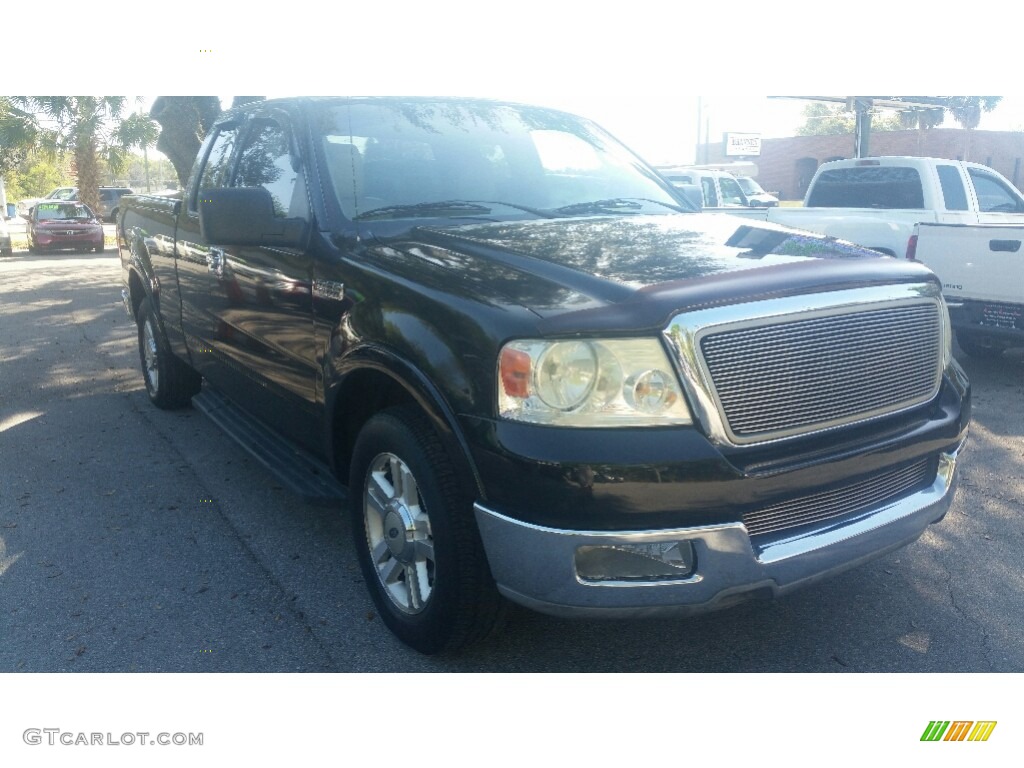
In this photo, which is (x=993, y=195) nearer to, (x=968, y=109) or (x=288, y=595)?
(x=288, y=595)

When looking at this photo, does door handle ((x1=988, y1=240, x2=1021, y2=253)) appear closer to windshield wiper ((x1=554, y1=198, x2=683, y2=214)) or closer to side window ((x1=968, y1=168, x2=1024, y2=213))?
side window ((x1=968, y1=168, x2=1024, y2=213))

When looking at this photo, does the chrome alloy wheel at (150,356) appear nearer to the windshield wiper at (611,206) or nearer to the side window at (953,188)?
the windshield wiper at (611,206)

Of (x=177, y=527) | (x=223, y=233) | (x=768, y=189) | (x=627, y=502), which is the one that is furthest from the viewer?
(x=768, y=189)

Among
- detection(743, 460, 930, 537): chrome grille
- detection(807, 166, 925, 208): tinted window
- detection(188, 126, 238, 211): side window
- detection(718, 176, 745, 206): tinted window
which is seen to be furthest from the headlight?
detection(718, 176, 745, 206): tinted window

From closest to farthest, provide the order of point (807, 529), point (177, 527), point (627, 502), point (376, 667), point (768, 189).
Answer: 1. point (627, 502)
2. point (807, 529)
3. point (376, 667)
4. point (177, 527)
5. point (768, 189)

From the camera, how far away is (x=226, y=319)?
464cm

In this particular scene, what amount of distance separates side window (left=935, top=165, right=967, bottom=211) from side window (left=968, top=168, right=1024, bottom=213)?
228mm

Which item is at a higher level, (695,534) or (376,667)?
(695,534)

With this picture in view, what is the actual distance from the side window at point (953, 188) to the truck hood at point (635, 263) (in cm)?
714

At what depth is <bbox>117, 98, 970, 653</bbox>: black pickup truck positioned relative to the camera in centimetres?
256

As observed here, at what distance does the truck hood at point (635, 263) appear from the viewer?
2.66 metres
